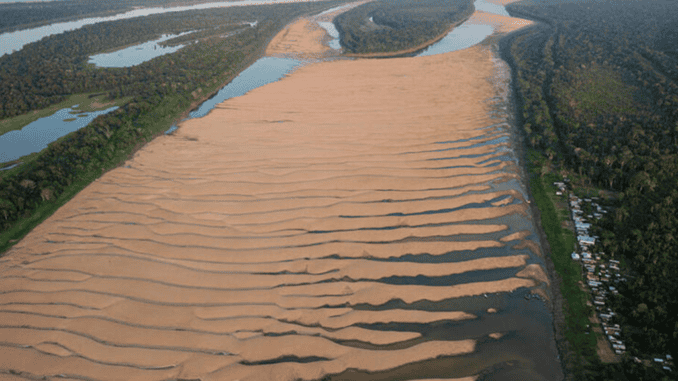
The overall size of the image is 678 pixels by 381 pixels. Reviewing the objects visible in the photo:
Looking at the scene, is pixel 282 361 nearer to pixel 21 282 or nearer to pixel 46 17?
pixel 21 282

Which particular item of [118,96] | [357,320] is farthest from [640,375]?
[118,96]

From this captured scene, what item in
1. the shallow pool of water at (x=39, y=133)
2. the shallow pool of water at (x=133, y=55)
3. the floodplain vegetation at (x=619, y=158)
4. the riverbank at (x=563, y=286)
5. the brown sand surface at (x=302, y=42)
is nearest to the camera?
the riverbank at (x=563, y=286)

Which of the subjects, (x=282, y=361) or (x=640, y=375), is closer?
(x=640, y=375)

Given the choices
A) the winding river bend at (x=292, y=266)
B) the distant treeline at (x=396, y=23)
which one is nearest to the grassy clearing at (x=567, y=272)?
the winding river bend at (x=292, y=266)

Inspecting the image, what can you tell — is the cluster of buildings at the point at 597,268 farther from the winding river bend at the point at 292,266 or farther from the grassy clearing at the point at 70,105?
the grassy clearing at the point at 70,105

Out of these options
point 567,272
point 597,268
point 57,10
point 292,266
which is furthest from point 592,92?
point 57,10

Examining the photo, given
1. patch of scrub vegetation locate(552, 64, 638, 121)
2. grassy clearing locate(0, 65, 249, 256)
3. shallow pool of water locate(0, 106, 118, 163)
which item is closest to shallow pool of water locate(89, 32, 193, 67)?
grassy clearing locate(0, 65, 249, 256)

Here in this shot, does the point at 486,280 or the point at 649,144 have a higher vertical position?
the point at 649,144

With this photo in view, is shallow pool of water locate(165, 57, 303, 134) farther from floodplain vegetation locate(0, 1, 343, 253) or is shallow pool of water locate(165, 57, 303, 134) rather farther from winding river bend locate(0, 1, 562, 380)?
winding river bend locate(0, 1, 562, 380)
